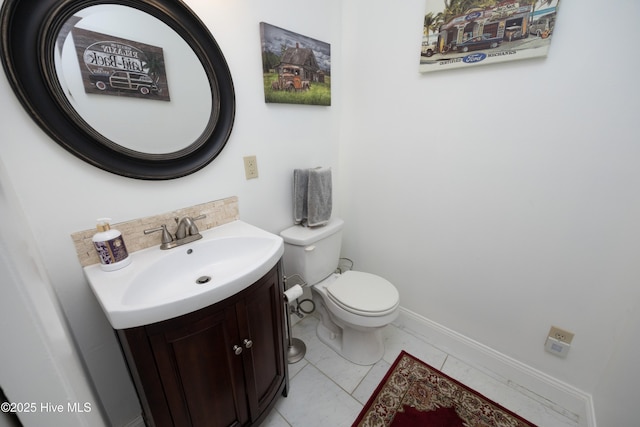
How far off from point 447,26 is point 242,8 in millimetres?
954

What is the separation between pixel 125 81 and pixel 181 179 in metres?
0.38

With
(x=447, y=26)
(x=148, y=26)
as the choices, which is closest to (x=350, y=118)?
(x=447, y=26)

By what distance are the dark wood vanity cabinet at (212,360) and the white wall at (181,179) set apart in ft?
1.11

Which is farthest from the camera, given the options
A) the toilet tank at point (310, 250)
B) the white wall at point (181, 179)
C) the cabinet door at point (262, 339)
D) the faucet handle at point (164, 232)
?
the toilet tank at point (310, 250)

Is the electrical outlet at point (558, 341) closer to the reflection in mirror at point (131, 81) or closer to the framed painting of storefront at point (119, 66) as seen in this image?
the reflection in mirror at point (131, 81)

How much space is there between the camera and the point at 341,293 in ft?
4.51

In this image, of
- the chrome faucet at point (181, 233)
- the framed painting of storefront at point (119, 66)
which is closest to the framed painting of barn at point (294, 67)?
the framed painting of storefront at point (119, 66)

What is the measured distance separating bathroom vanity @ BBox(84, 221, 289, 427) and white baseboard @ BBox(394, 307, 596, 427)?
Result: 3.39 feet

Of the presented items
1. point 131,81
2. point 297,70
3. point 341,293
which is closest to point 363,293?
point 341,293

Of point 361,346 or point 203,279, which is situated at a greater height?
point 203,279

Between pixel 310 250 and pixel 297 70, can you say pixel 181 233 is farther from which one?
pixel 297 70

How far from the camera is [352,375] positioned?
4.52ft

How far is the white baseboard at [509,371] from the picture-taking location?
45.8 inches

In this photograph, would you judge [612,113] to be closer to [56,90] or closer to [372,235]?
[372,235]
